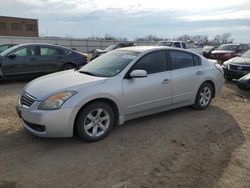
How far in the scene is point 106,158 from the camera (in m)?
4.50

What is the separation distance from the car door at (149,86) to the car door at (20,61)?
6.26m

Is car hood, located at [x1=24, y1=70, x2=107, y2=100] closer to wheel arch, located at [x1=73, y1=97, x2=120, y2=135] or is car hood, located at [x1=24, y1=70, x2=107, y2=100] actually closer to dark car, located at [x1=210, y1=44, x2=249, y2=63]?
wheel arch, located at [x1=73, y1=97, x2=120, y2=135]

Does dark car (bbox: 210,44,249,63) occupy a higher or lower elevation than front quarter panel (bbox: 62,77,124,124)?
higher

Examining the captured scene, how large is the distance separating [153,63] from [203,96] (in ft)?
5.81

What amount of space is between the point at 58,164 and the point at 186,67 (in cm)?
362

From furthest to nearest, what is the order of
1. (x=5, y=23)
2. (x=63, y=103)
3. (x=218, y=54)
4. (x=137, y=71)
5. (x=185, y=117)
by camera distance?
(x=5, y=23) → (x=218, y=54) → (x=185, y=117) → (x=137, y=71) → (x=63, y=103)

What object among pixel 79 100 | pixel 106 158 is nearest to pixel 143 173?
pixel 106 158

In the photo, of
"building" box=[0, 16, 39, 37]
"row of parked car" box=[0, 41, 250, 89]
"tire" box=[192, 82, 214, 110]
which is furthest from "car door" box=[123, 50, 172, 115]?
"building" box=[0, 16, 39, 37]

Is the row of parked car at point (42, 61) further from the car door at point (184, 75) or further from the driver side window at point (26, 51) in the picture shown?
the car door at point (184, 75)

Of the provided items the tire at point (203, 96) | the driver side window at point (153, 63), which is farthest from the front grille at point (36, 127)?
the tire at point (203, 96)

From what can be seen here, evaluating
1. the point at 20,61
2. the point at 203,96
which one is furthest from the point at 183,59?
the point at 20,61

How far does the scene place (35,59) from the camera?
11.1 m

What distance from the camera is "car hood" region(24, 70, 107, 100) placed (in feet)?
16.1

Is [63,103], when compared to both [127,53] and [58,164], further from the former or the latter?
[127,53]
